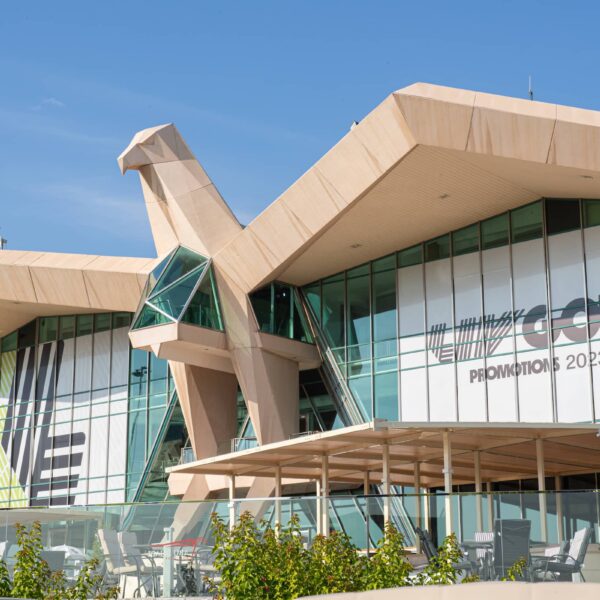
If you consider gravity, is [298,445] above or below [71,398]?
below

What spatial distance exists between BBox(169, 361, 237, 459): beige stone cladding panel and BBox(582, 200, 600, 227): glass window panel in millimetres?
12496

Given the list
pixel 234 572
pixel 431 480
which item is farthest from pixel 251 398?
pixel 234 572

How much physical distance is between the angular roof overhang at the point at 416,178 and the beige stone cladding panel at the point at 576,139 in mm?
22

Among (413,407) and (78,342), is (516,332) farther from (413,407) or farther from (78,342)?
(78,342)

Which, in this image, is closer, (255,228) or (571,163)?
(571,163)

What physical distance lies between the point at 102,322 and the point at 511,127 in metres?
19.8

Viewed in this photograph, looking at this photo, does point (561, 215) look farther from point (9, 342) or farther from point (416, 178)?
point (9, 342)

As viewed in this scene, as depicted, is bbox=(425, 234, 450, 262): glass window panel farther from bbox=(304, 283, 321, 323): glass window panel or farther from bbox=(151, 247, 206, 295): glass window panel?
bbox=(151, 247, 206, 295): glass window panel

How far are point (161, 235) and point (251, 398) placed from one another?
5542 mm

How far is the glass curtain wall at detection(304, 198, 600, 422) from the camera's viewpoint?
85.7ft

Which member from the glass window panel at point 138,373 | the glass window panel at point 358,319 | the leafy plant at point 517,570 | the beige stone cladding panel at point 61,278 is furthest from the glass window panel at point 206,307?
the leafy plant at point 517,570

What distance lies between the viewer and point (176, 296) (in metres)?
29.7

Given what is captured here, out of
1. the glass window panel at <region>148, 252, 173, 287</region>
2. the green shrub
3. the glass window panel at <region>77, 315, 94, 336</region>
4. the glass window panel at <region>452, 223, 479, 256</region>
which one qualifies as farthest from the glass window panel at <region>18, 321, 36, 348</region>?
the green shrub

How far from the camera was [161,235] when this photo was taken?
3133 centimetres
